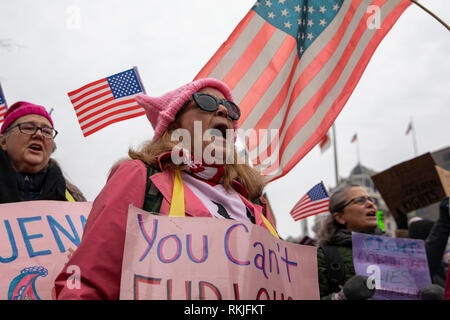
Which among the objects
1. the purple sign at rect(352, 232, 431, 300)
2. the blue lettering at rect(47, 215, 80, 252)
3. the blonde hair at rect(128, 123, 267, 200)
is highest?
the blonde hair at rect(128, 123, 267, 200)

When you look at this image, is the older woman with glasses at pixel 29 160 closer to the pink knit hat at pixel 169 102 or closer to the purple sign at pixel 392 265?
the pink knit hat at pixel 169 102

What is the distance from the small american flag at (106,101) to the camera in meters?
4.76

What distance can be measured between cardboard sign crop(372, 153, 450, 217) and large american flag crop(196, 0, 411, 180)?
5.87 ft

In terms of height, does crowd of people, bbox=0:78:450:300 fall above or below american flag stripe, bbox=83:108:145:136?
below

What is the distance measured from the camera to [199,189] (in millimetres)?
2201

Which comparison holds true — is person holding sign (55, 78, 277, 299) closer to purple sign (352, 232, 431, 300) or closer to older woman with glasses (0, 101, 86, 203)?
older woman with glasses (0, 101, 86, 203)

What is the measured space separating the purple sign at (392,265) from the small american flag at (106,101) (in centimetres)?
272

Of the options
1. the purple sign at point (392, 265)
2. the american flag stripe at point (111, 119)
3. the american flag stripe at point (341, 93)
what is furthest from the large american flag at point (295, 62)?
the american flag stripe at point (111, 119)

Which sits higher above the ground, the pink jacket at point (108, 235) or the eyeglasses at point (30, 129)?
the eyeglasses at point (30, 129)

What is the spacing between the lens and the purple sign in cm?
358

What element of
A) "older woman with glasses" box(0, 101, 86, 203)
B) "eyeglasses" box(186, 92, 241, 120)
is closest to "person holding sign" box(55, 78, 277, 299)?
"eyeglasses" box(186, 92, 241, 120)
